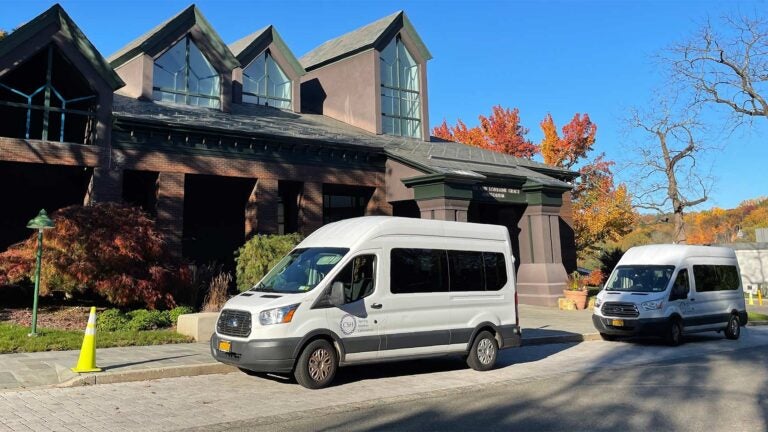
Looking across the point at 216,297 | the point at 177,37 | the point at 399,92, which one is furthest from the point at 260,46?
the point at 216,297

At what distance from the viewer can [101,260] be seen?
12328mm

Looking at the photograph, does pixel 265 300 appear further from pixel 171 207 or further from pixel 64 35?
pixel 64 35

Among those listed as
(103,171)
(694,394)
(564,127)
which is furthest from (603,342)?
(564,127)

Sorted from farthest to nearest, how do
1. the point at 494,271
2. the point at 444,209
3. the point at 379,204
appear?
the point at 379,204
the point at 444,209
the point at 494,271

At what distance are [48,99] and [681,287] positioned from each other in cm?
1753

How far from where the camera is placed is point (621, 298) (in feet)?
43.6

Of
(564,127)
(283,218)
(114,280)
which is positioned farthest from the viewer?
(564,127)

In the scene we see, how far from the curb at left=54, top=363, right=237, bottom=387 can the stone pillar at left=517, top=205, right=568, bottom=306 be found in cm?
1473

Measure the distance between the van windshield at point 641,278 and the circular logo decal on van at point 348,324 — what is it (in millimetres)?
8848

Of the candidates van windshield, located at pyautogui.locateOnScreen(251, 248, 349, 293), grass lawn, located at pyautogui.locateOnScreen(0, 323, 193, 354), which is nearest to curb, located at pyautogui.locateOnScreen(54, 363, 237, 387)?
van windshield, located at pyautogui.locateOnScreen(251, 248, 349, 293)

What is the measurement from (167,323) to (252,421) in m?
7.48

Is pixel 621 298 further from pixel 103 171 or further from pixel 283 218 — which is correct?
pixel 103 171

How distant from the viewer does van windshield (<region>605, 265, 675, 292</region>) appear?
536 inches

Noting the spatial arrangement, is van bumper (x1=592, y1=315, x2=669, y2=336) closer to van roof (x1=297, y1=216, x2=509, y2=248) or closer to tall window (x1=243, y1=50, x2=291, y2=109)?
van roof (x1=297, y1=216, x2=509, y2=248)
